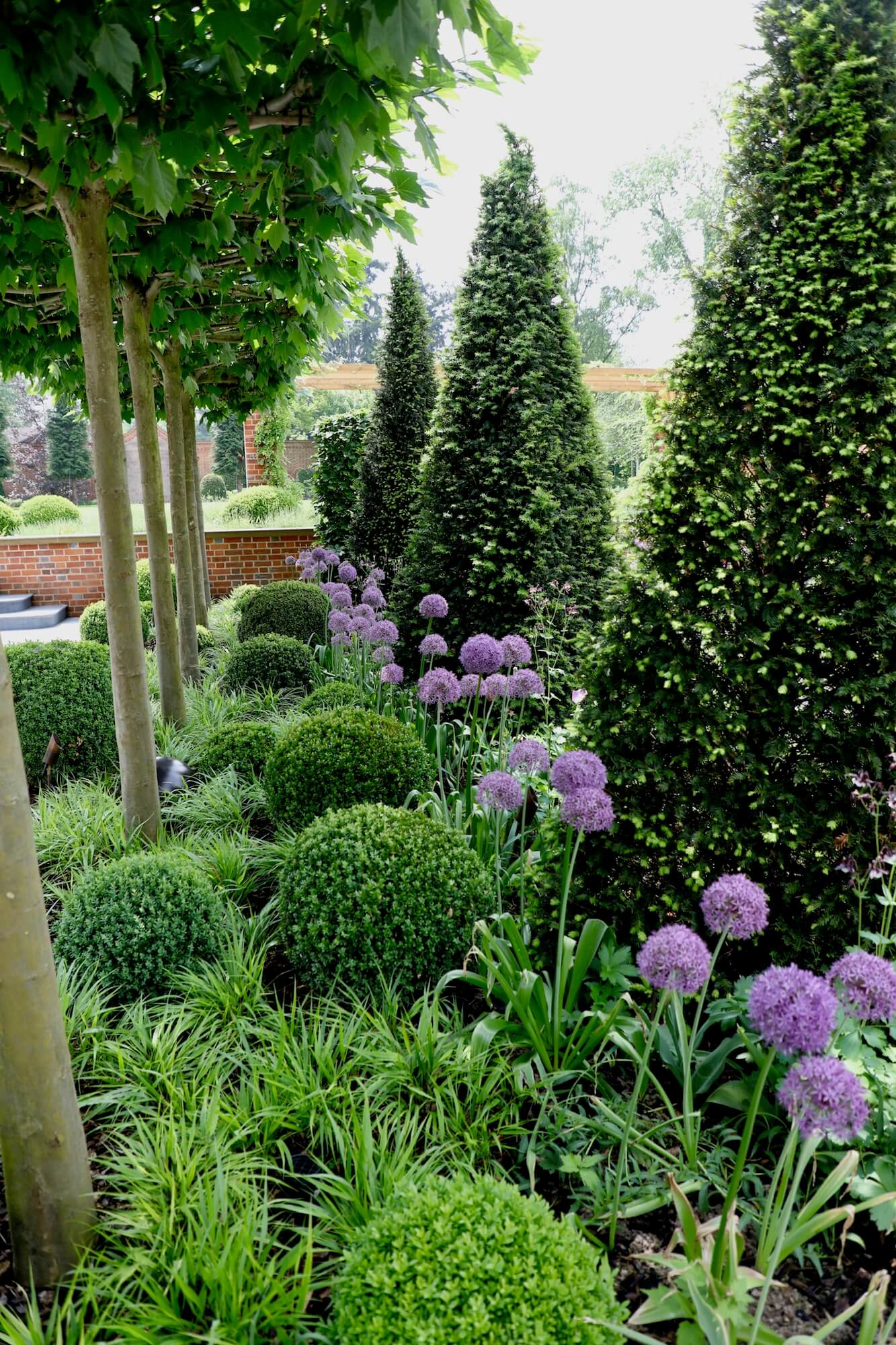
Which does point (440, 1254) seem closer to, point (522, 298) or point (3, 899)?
point (3, 899)

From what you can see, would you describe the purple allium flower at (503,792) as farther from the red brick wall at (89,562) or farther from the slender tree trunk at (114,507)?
the red brick wall at (89,562)

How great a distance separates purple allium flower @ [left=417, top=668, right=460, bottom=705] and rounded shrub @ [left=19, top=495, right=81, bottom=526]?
16.0m

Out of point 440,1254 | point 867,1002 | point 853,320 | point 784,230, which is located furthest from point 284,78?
point 440,1254

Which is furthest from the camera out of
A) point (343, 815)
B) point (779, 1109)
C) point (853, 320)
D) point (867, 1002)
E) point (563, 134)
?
point (563, 134)

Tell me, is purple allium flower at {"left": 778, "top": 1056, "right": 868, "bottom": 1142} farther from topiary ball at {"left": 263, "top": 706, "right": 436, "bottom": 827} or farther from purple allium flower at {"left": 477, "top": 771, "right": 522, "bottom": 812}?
topiary ball at {"left": 263, "top": 706, "right": 436, "bottom": 827}

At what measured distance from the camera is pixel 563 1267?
1.57 m

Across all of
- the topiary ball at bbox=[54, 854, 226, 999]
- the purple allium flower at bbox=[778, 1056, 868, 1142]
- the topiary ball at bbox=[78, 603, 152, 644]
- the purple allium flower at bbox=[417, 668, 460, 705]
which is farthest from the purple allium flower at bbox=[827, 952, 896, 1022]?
the topiary ball at bbox=[78, 603, 152, 644]

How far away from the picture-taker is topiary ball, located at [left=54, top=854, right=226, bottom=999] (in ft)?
9.65

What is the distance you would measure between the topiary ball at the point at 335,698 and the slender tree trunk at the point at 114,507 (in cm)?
155

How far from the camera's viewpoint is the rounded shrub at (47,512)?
694 inches

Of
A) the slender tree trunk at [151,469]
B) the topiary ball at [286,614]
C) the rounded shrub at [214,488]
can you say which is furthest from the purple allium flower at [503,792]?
the rounded shrub at [214,488]

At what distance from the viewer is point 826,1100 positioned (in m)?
1.31

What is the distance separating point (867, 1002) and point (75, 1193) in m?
1.74

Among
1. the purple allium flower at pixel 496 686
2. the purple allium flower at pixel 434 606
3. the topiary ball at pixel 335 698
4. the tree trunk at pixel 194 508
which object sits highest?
the tree trunk at pixel 194 508
